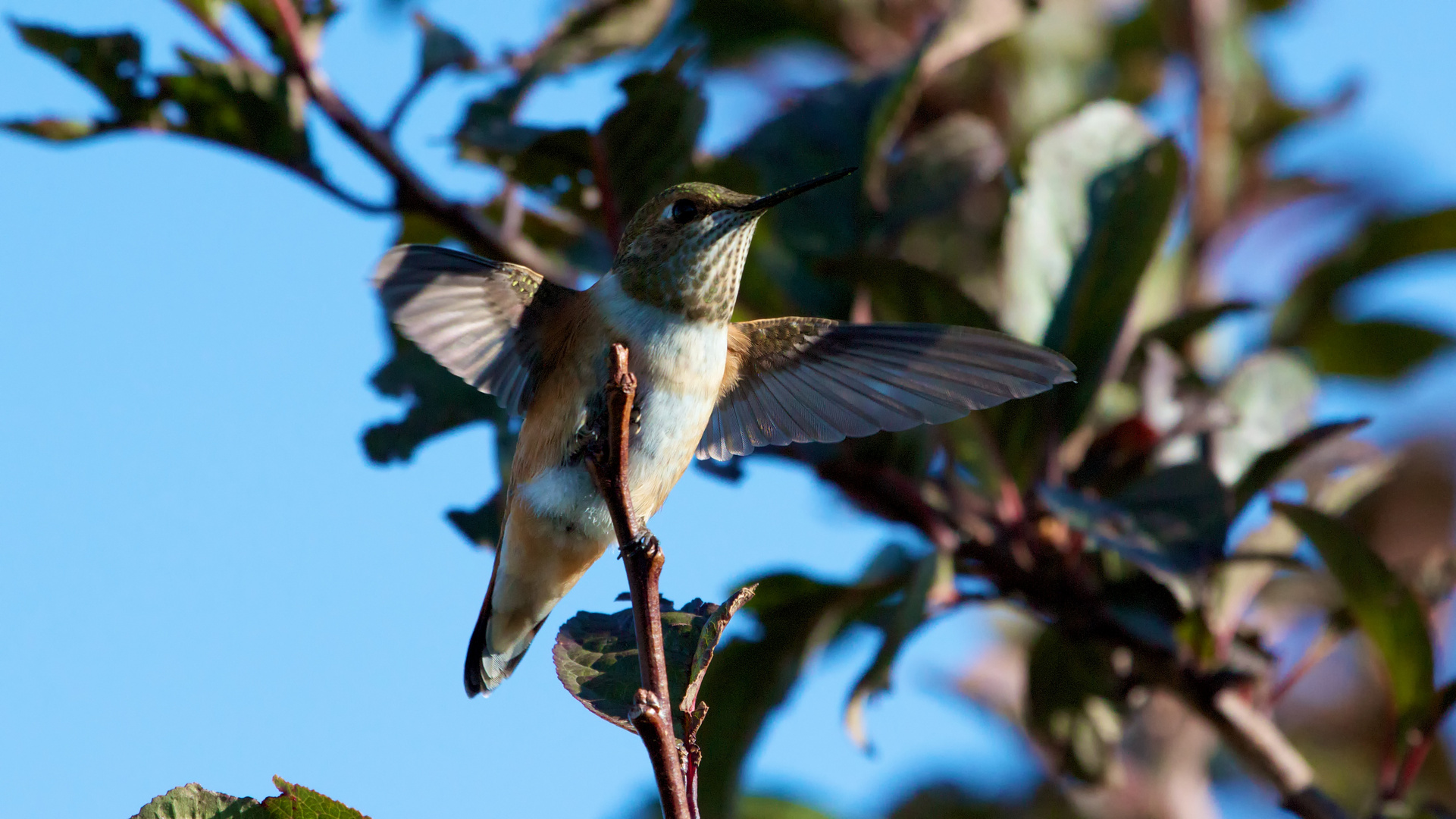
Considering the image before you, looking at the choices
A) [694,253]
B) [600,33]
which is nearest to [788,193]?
[694,253]

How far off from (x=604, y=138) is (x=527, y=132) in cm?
17

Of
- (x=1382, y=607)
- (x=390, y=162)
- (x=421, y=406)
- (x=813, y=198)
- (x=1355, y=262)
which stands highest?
(x=390, y=162)

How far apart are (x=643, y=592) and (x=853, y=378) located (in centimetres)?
119

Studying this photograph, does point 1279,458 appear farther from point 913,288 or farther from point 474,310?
point 474,310

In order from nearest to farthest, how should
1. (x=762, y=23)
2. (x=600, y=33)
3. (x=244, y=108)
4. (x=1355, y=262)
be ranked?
Result: 1. (x=244, y=108)
2. (x=600, y=33)
3. (x=1355, y=262)
4. (x=762, y=23)

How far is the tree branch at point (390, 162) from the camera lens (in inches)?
117

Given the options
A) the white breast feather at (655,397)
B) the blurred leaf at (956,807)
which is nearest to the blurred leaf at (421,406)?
the white breast feather at (655,397)

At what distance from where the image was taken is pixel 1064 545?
112 inches

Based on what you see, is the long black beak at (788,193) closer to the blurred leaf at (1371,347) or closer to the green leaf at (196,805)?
the green leaf at (196,805)

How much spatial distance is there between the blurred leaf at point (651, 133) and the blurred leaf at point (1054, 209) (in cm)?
75

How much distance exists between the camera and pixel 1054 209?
2967mm

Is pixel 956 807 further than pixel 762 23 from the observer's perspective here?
No

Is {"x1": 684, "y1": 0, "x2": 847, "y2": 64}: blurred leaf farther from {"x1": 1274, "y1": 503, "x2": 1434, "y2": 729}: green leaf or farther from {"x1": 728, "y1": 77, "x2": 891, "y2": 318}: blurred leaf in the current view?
{"x1": 1274, "y1": 503, "x2": 1434, "y2": 729}: green leaf

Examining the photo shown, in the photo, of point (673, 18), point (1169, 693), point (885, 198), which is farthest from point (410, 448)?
point (673, 18)
